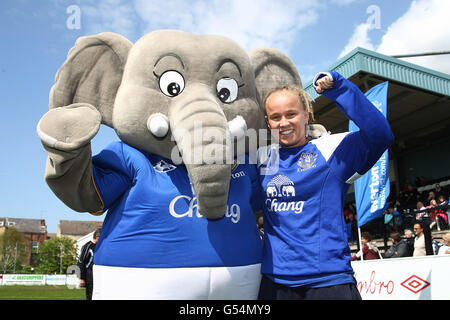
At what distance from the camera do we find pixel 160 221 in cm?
226

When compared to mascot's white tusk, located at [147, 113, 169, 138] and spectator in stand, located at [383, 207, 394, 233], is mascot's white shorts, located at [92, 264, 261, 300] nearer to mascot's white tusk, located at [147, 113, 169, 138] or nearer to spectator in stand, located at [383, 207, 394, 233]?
mascot's white tusk, located at [147, 113, 169, 138]

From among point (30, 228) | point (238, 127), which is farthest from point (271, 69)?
point (30, 228)

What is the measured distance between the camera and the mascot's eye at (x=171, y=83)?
8.13 ft

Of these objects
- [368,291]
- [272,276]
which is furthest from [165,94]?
[368,291]

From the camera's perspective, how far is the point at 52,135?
1.95 metres

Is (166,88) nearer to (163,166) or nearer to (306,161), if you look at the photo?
(163,166)

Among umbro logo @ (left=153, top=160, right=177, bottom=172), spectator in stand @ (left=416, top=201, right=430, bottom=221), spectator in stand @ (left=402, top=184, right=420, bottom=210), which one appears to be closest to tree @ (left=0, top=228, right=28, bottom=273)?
spectator in stand @ (left=402, top=184, right=420, bottom=210)

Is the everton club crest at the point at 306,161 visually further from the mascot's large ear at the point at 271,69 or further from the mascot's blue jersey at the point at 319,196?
the mascot's large ear at the point at 271,69

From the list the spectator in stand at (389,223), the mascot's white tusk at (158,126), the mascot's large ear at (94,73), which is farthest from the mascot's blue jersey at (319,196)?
the spectator in stand at (389,223)

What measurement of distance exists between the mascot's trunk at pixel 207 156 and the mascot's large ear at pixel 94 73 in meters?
0.73

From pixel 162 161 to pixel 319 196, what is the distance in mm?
999

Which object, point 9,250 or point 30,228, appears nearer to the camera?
point 9,250

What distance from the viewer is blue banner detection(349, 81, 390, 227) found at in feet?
26.3
